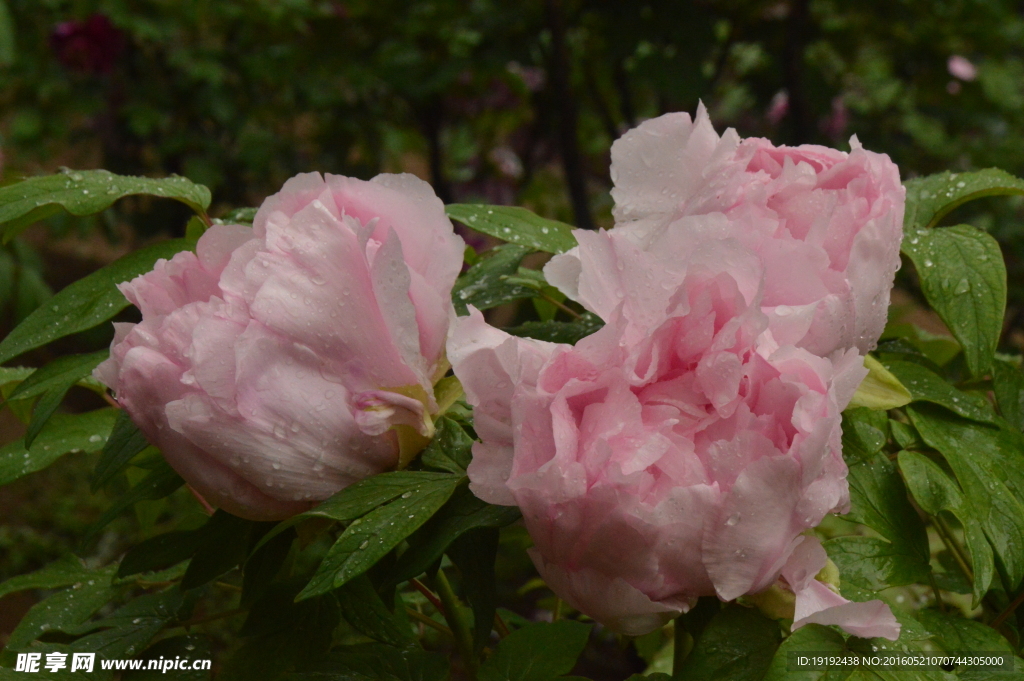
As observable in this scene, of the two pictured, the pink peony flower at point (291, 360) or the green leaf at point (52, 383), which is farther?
the green leaf at point (52, 383)

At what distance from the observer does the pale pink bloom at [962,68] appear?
1.74 m

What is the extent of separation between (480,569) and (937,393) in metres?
0.23

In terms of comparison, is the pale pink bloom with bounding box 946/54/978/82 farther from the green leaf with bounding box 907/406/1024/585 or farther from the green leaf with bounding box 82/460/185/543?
the green leaf with bounding box 82/460/185/543

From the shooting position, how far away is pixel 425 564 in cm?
34

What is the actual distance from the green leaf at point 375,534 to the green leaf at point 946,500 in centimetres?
21

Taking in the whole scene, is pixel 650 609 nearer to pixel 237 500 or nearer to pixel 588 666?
pixel 237 500

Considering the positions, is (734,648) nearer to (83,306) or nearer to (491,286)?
(491,286)

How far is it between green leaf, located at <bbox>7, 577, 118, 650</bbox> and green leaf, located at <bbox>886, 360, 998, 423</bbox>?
0.44m

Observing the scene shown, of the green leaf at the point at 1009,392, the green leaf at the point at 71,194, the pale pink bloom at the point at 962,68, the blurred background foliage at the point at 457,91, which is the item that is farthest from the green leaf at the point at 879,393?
the pale pink bloom at the point at 962,68

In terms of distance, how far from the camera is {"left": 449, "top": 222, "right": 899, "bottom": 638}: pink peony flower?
0.29 m

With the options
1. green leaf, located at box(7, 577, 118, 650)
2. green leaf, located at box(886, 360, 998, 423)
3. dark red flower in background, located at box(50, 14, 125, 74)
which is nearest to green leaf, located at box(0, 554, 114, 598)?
green leaf, located at box(7, 577, 118, 650)

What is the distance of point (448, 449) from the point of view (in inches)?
14.5

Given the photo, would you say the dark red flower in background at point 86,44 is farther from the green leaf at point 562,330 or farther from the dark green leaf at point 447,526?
the dark green leaf at point 447,526

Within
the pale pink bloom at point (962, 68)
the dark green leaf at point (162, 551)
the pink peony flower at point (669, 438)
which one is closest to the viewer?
the pink peony flower at point (669, 438)
